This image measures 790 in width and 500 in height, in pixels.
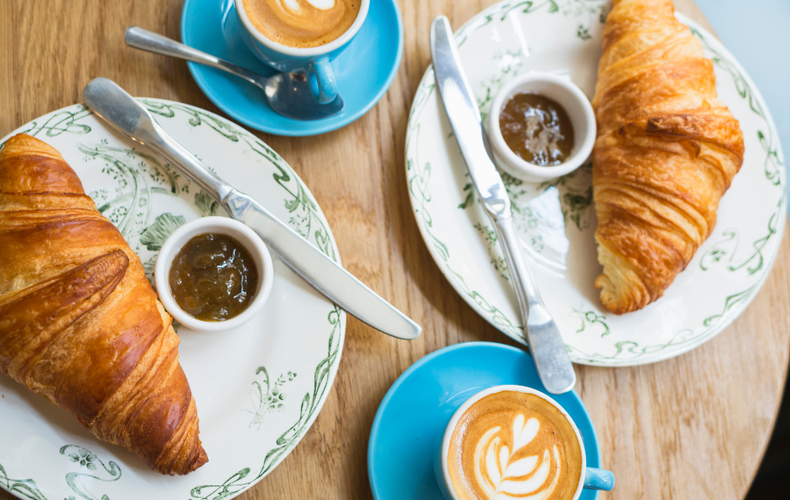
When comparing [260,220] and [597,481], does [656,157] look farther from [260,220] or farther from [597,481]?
[260,220]

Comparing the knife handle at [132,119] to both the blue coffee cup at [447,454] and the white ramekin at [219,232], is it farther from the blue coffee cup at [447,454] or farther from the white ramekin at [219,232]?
the blue coffee cup at [447,454]

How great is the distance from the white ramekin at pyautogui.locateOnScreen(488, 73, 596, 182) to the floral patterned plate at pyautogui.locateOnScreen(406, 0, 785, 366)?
3.5 inches

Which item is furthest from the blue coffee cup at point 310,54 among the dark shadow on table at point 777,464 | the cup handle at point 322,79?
the dark shadow on table at point 777,464

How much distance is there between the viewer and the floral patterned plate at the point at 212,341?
1.18 metres

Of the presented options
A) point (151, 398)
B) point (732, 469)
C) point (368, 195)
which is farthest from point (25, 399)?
point (732, 469)

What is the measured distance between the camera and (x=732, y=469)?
153cm

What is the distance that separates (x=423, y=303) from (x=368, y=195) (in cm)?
36

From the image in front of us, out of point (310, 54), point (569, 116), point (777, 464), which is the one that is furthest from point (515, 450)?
point (777, 464)

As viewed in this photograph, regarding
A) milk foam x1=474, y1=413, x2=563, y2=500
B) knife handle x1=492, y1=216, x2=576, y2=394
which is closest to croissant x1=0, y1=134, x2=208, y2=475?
milk foam x1=474, y1=413, x2=563, y2=500

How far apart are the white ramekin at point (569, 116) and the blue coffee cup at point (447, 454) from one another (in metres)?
0.63

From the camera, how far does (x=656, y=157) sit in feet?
4.81

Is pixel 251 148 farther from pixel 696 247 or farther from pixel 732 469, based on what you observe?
pixel 732 469

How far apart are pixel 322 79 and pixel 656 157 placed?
98 centimetres

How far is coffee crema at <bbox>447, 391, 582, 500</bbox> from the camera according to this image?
1.22 m
